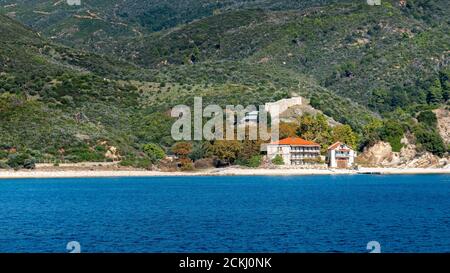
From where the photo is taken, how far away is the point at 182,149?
113688 mm

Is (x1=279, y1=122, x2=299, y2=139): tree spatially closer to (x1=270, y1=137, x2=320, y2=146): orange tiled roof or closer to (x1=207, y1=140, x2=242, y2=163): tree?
(x1=270, y1=137, x2=320, y2=146): orange tiled roof

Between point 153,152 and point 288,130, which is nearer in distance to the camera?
point 153,152

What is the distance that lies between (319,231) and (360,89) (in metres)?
141

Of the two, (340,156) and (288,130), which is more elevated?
(288,130)

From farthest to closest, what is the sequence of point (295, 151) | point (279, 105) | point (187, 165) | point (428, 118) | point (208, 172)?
1. point (428, 118)
2. point (279, 105)
3. point (208, 172)
4. point (295, 151)
5. point (187, 165)

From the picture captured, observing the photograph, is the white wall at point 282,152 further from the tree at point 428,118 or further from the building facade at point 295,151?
the tree at point 428,118

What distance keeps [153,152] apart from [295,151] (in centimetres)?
1865

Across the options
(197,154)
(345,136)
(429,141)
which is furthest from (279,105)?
(429,141)

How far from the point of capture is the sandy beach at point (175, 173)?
103 meters

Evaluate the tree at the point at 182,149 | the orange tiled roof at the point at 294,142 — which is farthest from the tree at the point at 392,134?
the tree at the point at 182,149

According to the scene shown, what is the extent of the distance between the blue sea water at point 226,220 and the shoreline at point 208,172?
24.0 metres

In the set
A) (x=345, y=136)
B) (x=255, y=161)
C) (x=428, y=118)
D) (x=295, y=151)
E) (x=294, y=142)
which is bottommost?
(x=255, y=161)

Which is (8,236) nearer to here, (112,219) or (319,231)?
(112,219)

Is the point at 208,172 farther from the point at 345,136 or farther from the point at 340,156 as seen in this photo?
the point at 345,136
